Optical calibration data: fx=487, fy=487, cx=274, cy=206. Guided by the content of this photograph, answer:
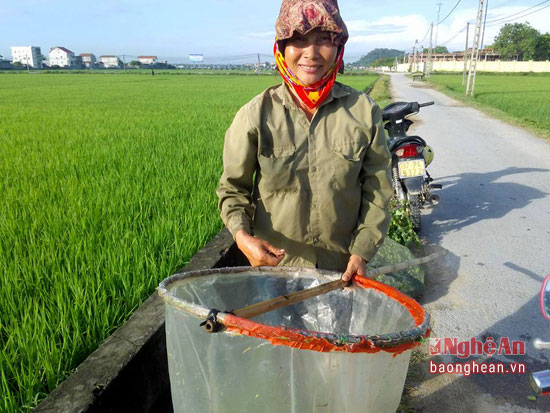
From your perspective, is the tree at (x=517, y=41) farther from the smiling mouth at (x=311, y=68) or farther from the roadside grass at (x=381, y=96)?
the smiling mouth at (x=311, y=68)

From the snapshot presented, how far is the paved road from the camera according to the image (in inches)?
86.0

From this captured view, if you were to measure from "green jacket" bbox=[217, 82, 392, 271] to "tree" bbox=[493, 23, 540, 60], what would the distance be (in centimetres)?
9025

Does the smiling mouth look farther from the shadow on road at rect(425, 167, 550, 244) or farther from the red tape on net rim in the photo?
the shadow on road at rect(425, 167, 550, 244)

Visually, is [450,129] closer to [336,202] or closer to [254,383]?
[336,202]

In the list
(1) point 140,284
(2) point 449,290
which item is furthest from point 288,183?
(2) point 449,290

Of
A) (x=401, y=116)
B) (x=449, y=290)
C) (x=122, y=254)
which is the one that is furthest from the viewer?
(x=401, y=116)

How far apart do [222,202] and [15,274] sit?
116cm

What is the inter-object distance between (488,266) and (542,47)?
88.8m

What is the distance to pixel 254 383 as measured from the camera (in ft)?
3.49

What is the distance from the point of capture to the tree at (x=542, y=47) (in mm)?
76750

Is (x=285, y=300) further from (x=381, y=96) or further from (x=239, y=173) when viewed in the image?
(x=381, y=96)

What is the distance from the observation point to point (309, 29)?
1446 millimetres

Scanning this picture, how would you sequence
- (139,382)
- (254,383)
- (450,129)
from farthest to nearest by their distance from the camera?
(450,129), (139,382), (254,383)

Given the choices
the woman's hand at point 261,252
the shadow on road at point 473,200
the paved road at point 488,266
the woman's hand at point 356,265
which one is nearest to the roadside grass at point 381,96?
the paved road at point 488,266
